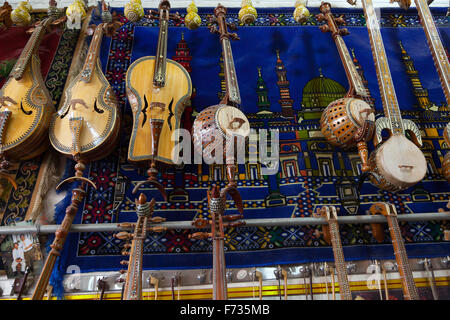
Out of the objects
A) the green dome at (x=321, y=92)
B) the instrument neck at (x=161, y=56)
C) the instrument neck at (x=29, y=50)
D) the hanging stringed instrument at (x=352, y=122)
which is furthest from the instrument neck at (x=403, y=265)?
the instrument neck at (x=29, y=50)

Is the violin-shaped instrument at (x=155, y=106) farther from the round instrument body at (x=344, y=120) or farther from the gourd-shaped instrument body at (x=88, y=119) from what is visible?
the round instrument body at (x=344, y=120)

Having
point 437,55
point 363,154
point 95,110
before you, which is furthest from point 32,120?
point 437,55

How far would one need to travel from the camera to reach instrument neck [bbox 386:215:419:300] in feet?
5.08

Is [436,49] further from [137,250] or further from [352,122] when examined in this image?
[137,250]

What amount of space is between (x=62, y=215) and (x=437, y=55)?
9.21 feet

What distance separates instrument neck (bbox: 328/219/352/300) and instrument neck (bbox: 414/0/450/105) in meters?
1.27

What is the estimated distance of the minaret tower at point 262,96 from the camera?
2461 mm

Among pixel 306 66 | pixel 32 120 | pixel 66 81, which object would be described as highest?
pixel 306 66

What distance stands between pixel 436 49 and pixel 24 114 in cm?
291

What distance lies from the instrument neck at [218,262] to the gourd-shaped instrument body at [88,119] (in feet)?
2.85

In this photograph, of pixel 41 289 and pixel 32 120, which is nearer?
pixel 41 289

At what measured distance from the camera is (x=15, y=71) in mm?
2168

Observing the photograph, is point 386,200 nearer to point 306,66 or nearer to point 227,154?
point 227,154

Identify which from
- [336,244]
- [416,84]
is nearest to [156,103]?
[336,244]
